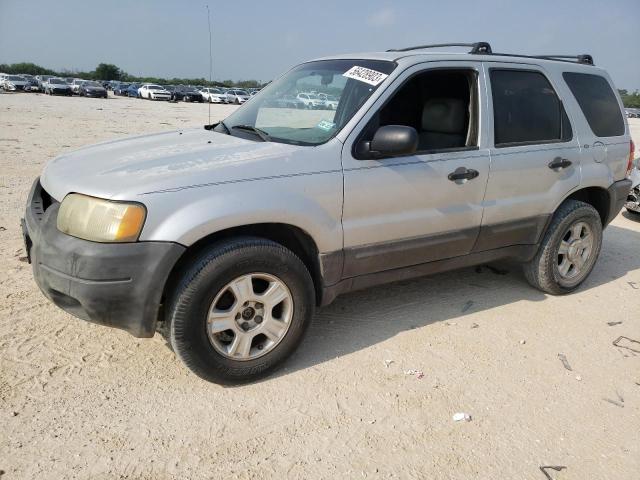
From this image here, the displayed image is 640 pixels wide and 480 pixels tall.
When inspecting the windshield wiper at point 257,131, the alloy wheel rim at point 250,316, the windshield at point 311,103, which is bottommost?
the alloy wheel rim at point 250,316

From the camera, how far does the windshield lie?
3176 mm

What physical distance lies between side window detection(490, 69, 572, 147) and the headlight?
8.41 feet

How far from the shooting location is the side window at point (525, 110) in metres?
3.69

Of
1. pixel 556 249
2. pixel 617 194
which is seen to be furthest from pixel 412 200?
pixel 617 194

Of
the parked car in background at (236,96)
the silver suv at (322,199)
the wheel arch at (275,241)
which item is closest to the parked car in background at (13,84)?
the parked car in background at (236,96)

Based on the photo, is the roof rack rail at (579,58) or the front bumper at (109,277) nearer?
the front bumper at (109,277)

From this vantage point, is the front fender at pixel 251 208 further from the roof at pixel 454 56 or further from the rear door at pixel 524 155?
the rear door at pixel 524 155

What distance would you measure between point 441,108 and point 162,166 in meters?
2.13

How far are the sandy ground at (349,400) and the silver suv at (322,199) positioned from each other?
1.07 feet

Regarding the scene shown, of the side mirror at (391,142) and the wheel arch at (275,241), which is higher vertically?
the side mirror at (391,142)

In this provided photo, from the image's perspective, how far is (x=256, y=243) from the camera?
2773 mm

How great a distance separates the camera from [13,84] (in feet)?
137

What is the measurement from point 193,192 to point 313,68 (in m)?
1.79

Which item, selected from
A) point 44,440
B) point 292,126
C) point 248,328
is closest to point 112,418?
point 44,440
